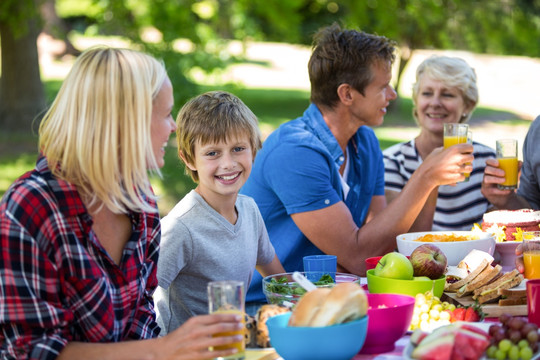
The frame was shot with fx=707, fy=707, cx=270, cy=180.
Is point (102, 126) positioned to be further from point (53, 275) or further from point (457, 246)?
point (457, 246)

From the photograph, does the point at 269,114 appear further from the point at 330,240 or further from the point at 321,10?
the point at 330,240

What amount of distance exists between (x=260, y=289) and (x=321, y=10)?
25.5 meters

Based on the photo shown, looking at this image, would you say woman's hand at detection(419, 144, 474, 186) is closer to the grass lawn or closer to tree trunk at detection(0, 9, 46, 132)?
the grass lawn

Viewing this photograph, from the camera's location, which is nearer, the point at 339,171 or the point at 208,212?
the point at 208,212

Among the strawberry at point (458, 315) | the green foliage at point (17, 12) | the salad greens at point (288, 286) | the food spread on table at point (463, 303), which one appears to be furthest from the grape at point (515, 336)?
the green foliage at point (17, 12)

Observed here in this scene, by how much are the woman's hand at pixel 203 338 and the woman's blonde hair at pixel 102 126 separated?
438mm

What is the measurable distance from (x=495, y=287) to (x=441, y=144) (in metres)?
2.12

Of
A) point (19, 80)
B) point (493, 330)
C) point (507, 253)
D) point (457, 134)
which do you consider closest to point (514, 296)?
point (493, 330)

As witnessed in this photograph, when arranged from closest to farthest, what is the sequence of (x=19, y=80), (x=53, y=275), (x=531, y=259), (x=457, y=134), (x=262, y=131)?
(x=53, y=275) → (x=531, y=259) → (x=457, y=134) → (x=19, y=80) → (x=262, y=131)

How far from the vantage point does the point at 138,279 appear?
232 centimetres

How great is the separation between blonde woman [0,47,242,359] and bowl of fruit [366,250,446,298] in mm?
761

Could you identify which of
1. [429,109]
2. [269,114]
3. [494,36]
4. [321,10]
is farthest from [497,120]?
[429,109]

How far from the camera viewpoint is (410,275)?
2.56 metres

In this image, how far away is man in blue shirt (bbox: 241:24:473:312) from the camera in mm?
3383
